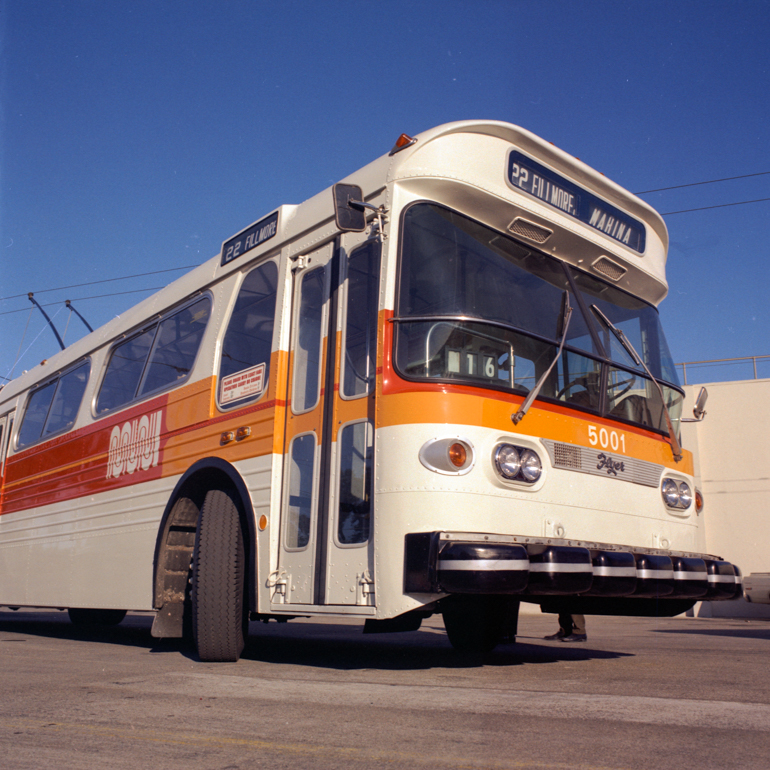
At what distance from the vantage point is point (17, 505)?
9.97 meters

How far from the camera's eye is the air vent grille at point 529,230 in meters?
5.34

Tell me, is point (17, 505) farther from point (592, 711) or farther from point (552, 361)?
point (592, 711)

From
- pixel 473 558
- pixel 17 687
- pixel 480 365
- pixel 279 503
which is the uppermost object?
pixel 480 365

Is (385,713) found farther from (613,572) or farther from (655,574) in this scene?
(655,574)

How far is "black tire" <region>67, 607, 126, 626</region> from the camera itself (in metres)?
10.9

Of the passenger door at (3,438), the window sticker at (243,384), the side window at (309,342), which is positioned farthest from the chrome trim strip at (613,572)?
the passenger door at (3,438)

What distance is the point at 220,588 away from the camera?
218 inches

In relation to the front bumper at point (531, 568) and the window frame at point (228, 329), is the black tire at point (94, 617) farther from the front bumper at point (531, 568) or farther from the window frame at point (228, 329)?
the front bumper at point (531, 568)

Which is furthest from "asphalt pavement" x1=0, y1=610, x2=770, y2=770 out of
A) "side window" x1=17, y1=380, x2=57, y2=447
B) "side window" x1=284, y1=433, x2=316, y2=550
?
"side window" x1=17, y1=380, x2=57, y2=447

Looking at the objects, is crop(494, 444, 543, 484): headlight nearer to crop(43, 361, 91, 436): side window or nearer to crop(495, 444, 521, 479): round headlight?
crop(495, 444, 521, 479): round headlight

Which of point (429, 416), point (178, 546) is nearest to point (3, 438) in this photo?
point (178, 546)

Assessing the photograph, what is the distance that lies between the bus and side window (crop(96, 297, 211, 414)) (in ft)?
0.18

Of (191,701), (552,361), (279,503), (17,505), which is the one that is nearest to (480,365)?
(552,361)

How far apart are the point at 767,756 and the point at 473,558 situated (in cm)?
172
